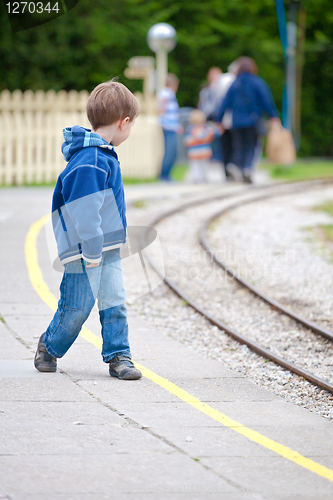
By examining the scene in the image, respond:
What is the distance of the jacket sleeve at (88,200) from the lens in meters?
3.99

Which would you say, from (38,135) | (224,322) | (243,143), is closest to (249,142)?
(243,143)

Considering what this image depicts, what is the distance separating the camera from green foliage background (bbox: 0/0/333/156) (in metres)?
30.0

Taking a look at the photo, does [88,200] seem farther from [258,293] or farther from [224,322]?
[258,293]

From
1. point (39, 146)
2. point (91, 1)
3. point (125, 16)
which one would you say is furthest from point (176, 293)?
point (125, 16)

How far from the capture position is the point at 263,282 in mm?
8047

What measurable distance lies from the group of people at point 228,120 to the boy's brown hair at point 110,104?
11.3m

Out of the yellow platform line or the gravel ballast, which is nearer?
the yellow platform line

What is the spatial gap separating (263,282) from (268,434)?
4418 mm

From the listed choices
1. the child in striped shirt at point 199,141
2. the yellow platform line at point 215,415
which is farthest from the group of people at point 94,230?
the child in striped shirt at point 199,141

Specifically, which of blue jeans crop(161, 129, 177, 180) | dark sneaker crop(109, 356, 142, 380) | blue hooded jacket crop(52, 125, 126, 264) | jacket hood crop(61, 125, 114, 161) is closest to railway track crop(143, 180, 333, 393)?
dark sneaker crop(109, 356, 142, 380)

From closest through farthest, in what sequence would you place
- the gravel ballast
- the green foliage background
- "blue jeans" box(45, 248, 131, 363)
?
"blue jeans" box(45, 248, 131, 363), the gravel ballast, the green foliage background

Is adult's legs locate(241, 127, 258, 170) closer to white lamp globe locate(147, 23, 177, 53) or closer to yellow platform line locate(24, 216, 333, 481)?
white lamp globe locate(147, 23, 177, 53)

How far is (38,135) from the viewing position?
15.2 meters

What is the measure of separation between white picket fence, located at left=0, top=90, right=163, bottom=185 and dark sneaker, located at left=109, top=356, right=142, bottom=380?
429 inches
